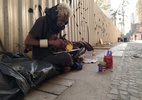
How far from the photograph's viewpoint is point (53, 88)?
6.28 ft

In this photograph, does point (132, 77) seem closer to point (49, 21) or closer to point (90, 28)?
point (49, 21)

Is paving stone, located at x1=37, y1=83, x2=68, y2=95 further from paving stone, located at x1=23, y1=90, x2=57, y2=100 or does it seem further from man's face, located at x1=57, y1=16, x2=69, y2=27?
man's face, located at x1=57, y1=16, x2=69, y2=27

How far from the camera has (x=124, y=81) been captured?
223 cm

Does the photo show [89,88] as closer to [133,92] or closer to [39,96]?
[133,92]

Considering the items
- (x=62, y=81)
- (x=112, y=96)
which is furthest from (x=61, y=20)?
(x=112, y=96)

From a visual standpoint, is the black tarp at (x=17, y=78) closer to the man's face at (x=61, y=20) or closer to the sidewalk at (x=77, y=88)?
the sidewalk at (x=77, y=88)

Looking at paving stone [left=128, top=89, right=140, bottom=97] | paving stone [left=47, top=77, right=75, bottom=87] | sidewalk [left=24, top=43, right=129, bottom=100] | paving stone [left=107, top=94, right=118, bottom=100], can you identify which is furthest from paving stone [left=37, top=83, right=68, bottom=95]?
paving stone [left=128, top=89, right=140, bottom=97]

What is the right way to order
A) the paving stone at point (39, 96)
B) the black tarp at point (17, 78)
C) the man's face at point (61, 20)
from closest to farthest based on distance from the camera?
the black tarp at point (17, 78) → the paving stone at point (39, 96) → the man's face at point (61, 20)

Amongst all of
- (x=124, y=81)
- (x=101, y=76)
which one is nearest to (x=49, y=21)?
(x=101, y=76)

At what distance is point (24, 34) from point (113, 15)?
22901mm

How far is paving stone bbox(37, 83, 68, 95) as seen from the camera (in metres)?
1.82

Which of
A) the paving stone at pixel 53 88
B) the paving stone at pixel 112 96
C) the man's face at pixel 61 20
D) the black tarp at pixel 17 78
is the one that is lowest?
the paving stone at pixel 112 96

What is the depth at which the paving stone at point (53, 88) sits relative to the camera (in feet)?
5.96

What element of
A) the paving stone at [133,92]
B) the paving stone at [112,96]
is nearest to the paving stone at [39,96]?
the paving stone at [112,96]
